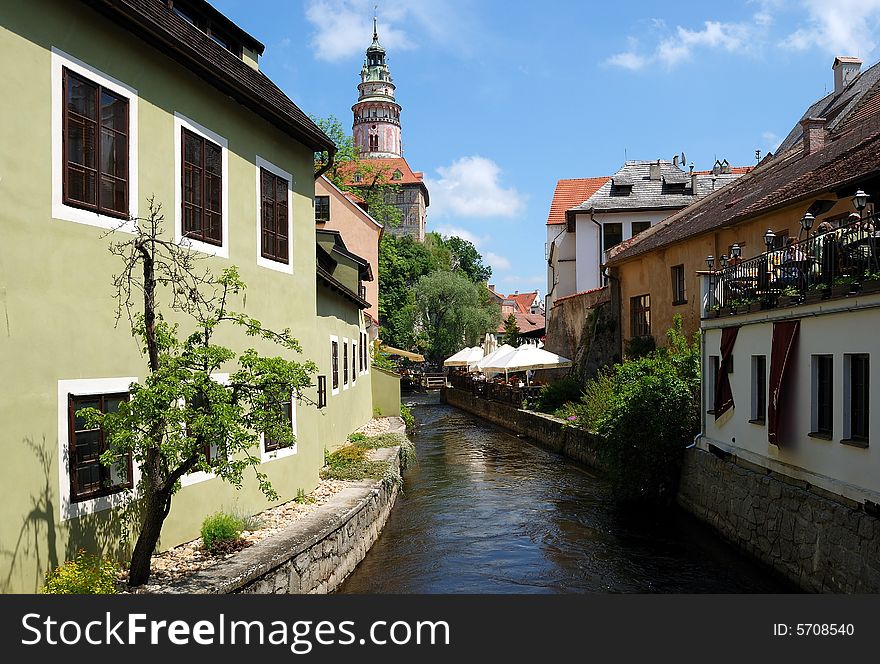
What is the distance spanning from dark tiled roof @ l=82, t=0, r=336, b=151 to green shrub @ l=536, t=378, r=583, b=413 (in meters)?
18.4

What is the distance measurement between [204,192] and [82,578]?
16.5 ft

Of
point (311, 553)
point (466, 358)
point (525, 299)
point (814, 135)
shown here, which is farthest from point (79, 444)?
point (525, 299)

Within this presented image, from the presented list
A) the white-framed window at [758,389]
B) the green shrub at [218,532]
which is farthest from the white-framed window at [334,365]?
the white-framed window at [758,389]

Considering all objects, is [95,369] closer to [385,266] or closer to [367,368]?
[367,368]

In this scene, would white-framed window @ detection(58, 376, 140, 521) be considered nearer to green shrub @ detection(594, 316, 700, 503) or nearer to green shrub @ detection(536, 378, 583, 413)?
green shrub @ detection(594, 316, 700, 503)

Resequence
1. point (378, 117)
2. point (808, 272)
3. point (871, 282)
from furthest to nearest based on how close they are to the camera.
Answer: point (378, 117) < point (808, 272) < point (871, 282)

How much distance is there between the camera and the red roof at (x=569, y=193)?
49.4 m

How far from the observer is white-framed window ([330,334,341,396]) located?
62.8ft

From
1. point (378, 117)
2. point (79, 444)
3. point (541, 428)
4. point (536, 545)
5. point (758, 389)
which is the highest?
point (378, 117)

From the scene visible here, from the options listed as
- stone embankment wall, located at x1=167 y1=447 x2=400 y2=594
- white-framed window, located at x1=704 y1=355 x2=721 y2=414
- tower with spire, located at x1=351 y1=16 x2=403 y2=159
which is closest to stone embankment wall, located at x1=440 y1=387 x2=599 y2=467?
white-framed window, located at x1=704 y1=355 x2=721 y2=414

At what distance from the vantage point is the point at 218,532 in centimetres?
960

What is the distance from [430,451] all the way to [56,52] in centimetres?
2024

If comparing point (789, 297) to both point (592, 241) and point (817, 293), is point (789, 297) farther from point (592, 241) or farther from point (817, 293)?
point (592, 241)

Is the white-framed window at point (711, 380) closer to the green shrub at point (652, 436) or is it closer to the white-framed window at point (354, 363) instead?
the green shrub at point (652, 436)
